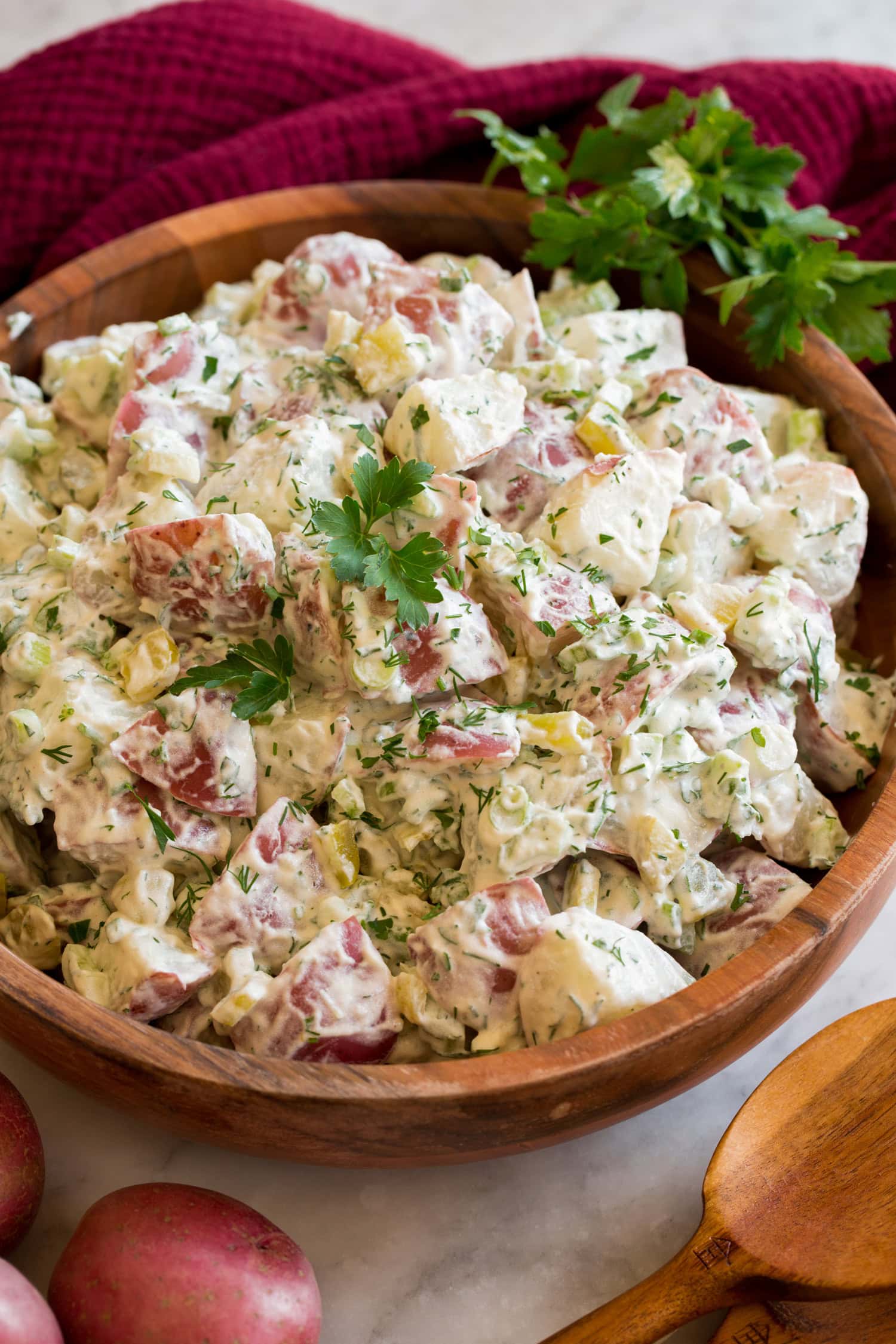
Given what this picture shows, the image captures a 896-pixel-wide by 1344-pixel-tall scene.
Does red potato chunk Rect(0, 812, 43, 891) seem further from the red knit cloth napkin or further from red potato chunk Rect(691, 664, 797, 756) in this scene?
the red knit cloth napkin

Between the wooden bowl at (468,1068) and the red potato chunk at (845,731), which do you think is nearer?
the wooden bowl at (468,1068)

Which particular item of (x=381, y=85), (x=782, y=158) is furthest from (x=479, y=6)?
(x=782, y=158)

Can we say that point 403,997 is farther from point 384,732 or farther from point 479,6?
point 479,6

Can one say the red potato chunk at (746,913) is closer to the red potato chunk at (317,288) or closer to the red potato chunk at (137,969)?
the red potato chunk at (137,969)

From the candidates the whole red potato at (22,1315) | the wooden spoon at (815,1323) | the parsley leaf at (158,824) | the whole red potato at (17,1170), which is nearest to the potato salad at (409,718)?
the parsley leaf at (158,824)

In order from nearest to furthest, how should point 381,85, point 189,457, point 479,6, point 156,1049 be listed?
point 156,1049 → point 189,457 → point 381,85 → point 479,6

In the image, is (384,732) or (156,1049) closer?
(156,1049)
